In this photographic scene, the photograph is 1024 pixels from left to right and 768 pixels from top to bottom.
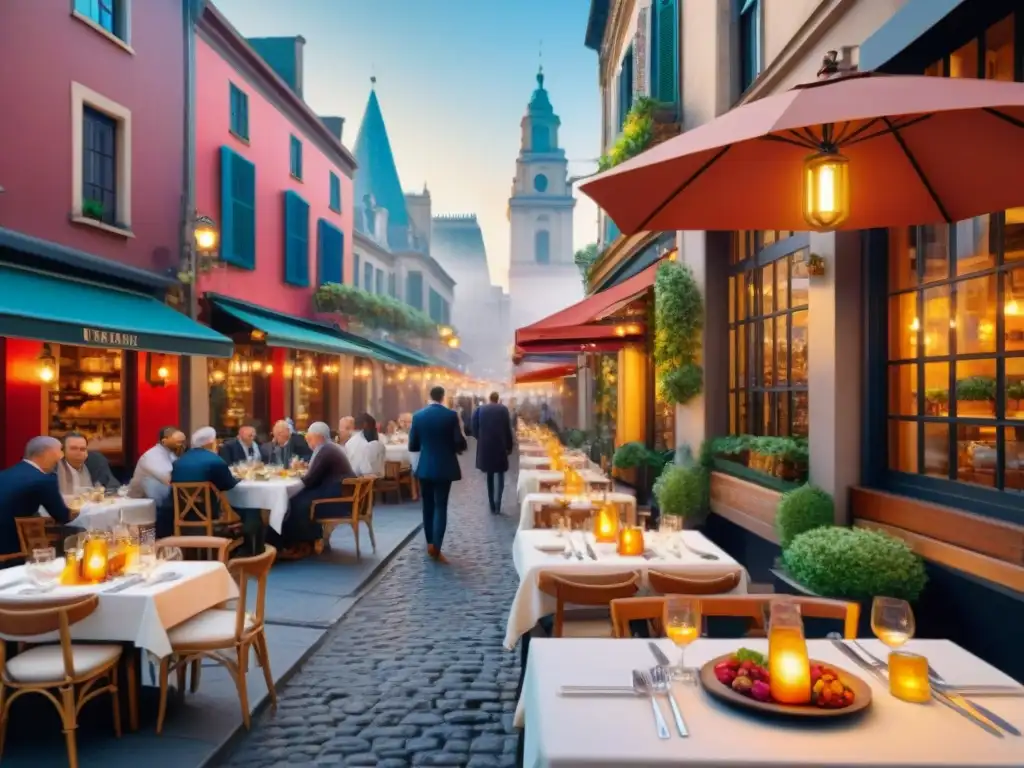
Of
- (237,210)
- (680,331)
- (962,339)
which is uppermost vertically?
(237,210)

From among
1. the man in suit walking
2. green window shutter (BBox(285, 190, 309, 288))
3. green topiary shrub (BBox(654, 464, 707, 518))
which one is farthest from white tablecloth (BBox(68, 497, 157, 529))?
green window shutter (BBox(285, 190, 309, 288))

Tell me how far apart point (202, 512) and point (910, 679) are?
7101 mm

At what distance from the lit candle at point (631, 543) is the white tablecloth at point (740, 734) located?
7.14 feet

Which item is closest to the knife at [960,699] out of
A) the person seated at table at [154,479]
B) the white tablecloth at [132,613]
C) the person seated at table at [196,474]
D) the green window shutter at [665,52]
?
the white tablecloth at [132,613]

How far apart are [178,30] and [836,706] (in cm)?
1321

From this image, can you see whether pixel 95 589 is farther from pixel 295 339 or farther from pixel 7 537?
pixel 295 339

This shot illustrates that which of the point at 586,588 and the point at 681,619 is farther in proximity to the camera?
the point at 586,588

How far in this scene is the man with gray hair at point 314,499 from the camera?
29.5 feet

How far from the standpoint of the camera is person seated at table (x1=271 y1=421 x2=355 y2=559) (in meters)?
9.00

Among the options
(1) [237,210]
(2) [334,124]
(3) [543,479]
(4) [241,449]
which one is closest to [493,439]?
(3) [543,479]

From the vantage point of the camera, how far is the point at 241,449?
35.2ft

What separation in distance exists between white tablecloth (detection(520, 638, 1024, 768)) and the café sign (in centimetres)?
664

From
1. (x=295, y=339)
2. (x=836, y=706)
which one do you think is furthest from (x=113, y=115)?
(x=836, y=706)

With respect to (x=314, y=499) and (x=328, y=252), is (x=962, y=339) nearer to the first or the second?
(x=314, y=499)
